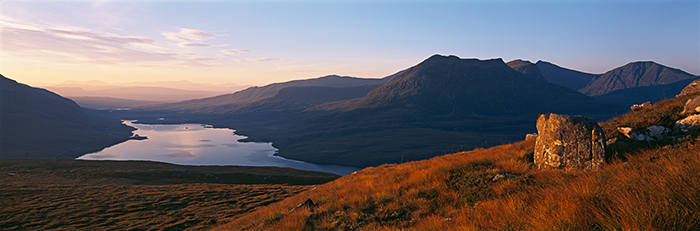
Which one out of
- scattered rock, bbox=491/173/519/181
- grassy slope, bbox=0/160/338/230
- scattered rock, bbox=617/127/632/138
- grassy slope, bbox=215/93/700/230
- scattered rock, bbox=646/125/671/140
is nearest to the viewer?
grassy slope, bbox=215/93/700/230

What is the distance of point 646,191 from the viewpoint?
222 inches

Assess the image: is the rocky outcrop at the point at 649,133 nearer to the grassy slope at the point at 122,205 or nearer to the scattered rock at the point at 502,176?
the scattered rock at the point at 502,176

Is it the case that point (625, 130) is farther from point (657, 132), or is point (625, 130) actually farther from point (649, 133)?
point (657, 132)

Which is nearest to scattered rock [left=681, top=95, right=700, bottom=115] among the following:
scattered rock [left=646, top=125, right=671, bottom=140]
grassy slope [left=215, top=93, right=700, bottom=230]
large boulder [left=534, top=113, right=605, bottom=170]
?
grassy slope [left=215, top=93, right=700, bottom=230]

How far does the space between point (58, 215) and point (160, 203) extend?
24.0 ft

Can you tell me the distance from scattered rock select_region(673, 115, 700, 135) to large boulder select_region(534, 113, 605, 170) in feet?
8.61

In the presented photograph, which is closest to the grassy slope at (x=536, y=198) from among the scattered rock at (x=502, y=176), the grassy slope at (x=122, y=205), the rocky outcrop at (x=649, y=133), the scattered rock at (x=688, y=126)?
the scattered rock at (x=502, y=176)

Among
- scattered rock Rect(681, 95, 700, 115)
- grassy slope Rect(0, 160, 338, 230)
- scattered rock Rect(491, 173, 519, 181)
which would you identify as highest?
scattered rock Rect(681, 95, 700, 115)

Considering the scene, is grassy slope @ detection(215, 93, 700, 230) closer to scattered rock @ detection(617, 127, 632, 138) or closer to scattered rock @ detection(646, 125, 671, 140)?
scattered rock @ detection(617, 127, 632, 138)

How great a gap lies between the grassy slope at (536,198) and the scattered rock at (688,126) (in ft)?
2.52

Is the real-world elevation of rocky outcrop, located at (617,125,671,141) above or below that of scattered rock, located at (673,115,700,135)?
below

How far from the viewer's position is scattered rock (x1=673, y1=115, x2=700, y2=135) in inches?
394

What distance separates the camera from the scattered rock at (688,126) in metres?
10.0

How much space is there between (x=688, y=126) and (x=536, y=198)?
7.41m
